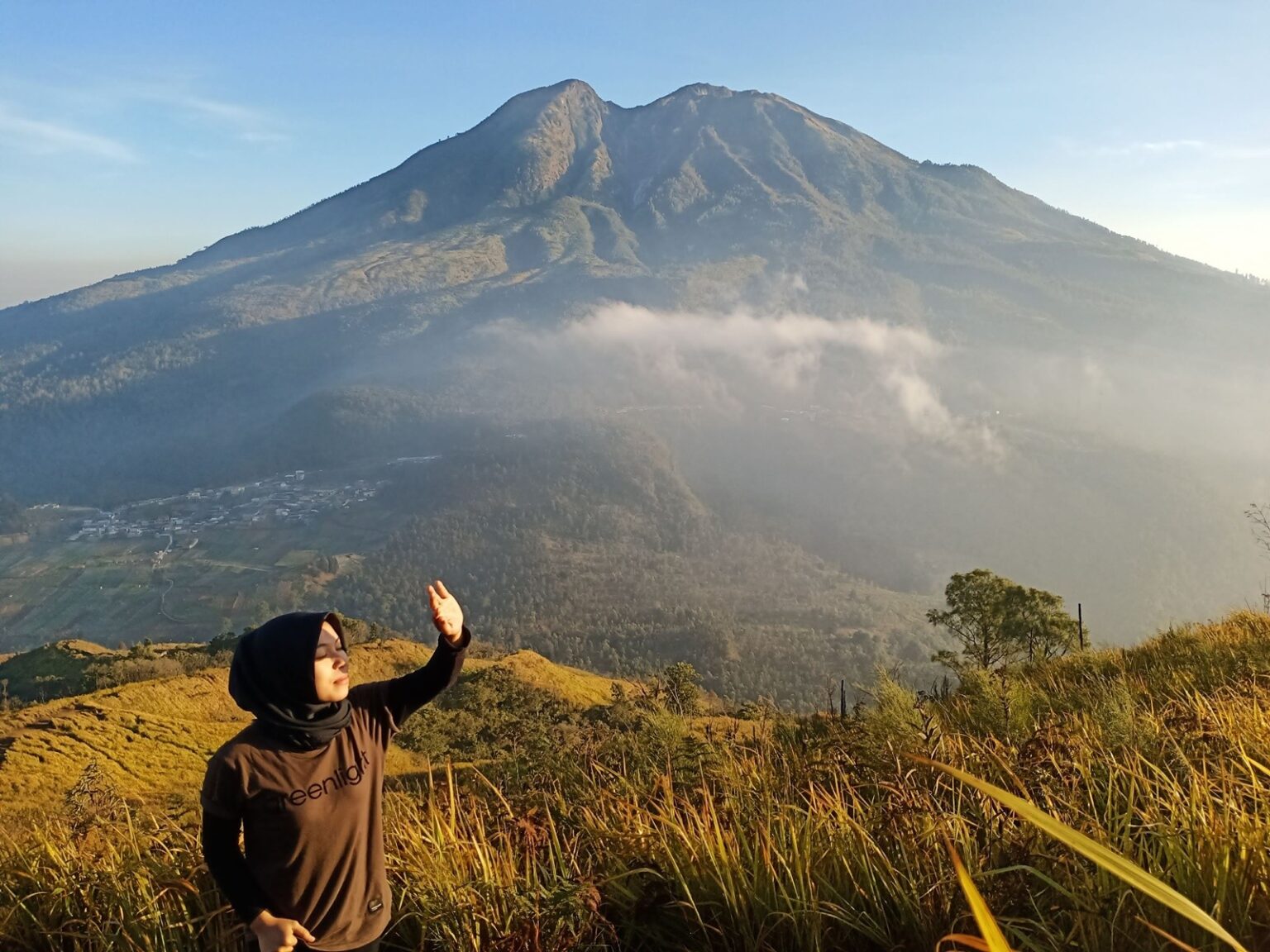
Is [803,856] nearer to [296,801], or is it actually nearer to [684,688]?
[296,801]

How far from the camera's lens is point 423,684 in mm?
2393

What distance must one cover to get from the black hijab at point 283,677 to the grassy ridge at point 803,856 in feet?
2.44

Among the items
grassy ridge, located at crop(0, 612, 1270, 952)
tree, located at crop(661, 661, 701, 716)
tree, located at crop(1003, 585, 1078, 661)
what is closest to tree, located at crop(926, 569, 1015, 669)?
tree, located at crop(1003, 585, 1078, 661)

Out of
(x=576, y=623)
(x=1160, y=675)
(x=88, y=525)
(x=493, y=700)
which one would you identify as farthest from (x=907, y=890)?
(x=88, y=525)

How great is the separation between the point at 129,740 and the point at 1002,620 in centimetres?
1806

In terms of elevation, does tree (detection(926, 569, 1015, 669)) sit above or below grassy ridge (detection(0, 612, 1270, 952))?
below

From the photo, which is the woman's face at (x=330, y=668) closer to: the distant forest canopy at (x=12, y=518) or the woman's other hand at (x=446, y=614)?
the woman's other hand at (x=446, y=614)

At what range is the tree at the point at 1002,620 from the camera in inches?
661

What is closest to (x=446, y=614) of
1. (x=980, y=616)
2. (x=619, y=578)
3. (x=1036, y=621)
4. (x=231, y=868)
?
(x=231, y=868)

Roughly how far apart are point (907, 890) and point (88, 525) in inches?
5634

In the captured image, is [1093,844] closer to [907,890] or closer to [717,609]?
[907,890]

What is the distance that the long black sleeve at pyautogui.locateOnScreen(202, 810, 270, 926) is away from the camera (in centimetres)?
197

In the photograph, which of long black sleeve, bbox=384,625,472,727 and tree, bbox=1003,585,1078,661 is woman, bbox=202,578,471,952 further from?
tree, bbox=1003,585,1078,661

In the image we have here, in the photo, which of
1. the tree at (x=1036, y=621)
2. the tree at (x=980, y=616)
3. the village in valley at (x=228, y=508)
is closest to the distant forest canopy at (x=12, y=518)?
the village in valley at (x=228, y=508)
